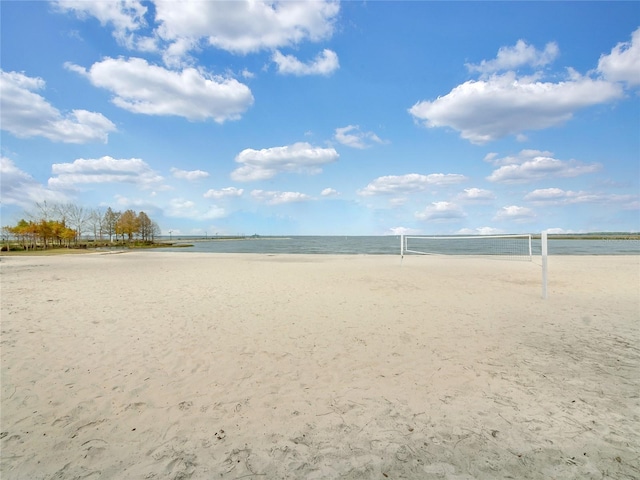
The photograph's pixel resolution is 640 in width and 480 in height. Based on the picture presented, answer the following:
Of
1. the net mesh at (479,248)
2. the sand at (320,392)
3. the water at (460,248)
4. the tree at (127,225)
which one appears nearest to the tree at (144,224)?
the tree at (127,225)

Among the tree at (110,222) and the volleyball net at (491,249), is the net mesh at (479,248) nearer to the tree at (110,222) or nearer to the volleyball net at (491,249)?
the volleyball net at (491,249)

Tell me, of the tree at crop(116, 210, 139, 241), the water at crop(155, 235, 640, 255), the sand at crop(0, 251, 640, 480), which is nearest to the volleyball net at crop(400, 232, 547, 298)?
the water at crop(155, 235, 640, 255)

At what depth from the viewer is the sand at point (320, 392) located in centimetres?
296

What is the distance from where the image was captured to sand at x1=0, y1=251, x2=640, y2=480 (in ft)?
9.70

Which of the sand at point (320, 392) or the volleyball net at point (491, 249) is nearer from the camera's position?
the sand at point (320, 392)

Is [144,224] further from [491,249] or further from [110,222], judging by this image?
[491,249]

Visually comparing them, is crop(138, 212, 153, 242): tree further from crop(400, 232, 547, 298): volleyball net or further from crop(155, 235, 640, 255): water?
crop(400, 232, 547, 298): volleyball net

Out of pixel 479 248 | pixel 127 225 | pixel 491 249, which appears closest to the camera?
pixel 491 249

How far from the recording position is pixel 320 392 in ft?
13.6

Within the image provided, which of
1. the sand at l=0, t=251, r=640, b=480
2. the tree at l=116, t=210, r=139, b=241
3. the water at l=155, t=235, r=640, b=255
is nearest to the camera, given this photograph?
the sand at l=0, t=251, r=640, b=480

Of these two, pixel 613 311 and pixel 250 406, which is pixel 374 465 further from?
pixel 613 311

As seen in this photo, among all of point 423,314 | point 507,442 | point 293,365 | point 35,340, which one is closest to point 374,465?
point 507,442

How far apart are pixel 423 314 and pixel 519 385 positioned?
3.67 metres

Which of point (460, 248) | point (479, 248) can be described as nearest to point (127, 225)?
point (460, 248)
